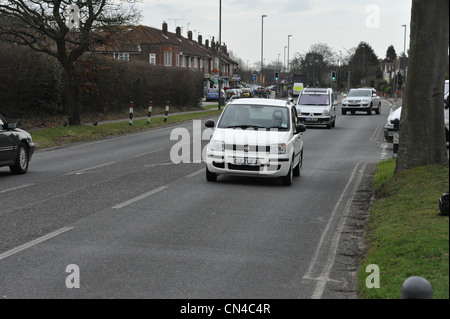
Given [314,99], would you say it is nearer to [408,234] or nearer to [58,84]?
[58,84]

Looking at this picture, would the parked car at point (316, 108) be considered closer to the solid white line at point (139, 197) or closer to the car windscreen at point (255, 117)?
the car windscreen at point (255, 117)

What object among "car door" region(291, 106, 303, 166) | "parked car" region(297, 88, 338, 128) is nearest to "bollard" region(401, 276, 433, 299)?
"car door" region(291, 106, 303, 166)

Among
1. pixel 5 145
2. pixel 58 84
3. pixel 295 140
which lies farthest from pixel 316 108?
pixel 5 145

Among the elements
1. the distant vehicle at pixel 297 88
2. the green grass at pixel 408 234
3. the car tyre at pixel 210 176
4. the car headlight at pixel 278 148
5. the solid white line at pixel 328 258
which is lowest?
the distant vehicle at pixel 297 88

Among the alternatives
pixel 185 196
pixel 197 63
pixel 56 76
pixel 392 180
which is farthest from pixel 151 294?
Result: pixel 197 63

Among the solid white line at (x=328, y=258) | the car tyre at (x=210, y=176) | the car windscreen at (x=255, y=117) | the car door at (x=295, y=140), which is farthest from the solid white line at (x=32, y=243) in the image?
the car door at (x=295, y=140)

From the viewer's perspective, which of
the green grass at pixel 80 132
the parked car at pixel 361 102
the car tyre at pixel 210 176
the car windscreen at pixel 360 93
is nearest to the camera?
the car tyre at pixel 210 176

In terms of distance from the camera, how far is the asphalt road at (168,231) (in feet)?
21.9

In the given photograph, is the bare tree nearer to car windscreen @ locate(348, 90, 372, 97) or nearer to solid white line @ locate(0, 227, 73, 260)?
solid white line @ locate(0, 227, 73, 260)

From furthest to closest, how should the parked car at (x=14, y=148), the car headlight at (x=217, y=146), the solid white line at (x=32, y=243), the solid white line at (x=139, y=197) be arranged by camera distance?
the parked car at (x=14, y=148)
the car headlight at (x=217, y=146)
the solid white line at (x=139, y=197)
the solid white line at (x=32, y=243)

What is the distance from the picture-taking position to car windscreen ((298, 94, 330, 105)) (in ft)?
114

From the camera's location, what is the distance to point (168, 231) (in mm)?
9344

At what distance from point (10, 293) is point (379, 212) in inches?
237

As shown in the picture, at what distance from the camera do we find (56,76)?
32.8 metres
